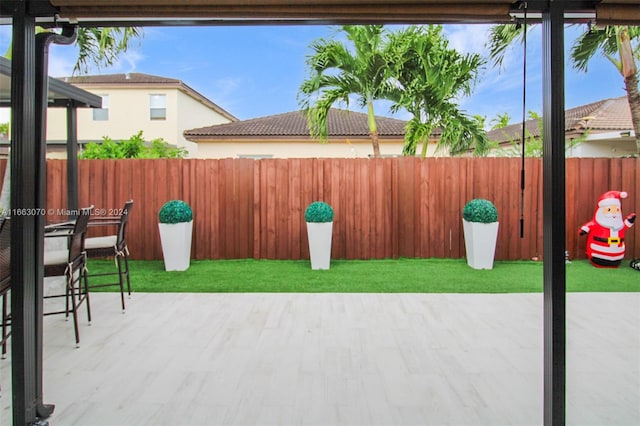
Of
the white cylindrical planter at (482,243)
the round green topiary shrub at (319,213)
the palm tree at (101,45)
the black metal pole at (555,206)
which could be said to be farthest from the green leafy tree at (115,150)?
the black metal pole at (555,206)

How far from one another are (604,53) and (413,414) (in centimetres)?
671

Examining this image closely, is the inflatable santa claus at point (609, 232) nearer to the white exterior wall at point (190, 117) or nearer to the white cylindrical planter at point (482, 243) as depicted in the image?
the white cylindrical planter at point (482, 243)

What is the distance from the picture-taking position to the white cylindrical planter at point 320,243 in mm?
5684

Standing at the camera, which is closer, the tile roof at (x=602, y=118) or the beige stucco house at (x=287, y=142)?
the tile roof at (x=602, y=118)

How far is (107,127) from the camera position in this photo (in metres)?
14.0

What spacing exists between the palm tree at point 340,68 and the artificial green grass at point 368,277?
2.86 m

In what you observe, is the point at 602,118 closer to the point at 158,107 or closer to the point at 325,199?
the point at 325,199

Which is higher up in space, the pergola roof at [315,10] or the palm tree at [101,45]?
the palm tree at [101,45]

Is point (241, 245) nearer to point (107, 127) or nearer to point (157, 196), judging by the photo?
point (157, 196)

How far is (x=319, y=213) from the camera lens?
224 inches

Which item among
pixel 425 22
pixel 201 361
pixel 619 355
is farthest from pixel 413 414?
pixel 425 22

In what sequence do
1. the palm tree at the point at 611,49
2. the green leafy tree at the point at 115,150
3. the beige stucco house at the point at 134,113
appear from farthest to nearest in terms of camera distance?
the beige stucco house at the point at 134,113, the green leafy tree at the point at 115,150, the palm tree at the point at 611,49

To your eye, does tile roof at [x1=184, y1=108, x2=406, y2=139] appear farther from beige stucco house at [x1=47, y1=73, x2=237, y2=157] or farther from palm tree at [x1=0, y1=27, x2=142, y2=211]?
palm tree at [x1=0, y1=27, x2=142, y2=211]

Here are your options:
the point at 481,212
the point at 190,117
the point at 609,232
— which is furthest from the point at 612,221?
the point at 190,117
